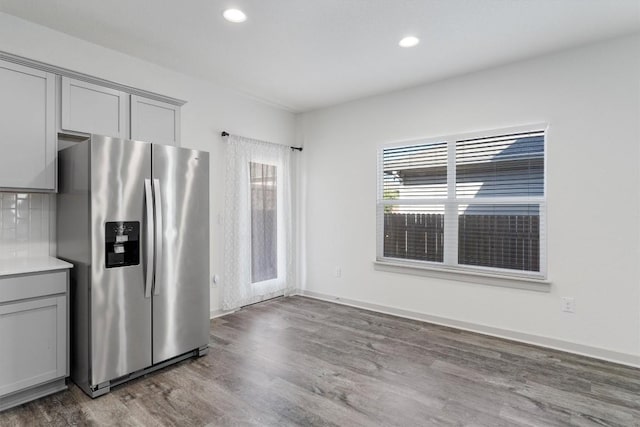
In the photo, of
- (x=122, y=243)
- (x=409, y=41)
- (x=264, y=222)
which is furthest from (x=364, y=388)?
(x=409, y=41)

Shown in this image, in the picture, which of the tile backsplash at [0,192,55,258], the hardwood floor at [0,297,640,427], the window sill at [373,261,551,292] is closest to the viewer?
the hardwood floor at [0,297,640,427]

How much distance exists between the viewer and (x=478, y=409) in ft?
7.35

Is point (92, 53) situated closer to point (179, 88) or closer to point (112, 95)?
point (112, 95)

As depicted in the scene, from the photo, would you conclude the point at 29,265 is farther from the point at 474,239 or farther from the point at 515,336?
the point at 515,336

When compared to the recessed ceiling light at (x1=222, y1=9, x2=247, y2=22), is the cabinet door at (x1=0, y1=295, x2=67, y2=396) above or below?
below

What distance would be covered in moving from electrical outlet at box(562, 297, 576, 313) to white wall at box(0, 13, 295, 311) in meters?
3.51

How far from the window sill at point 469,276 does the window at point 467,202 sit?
0.06 m

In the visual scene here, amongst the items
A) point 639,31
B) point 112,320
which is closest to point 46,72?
point 112,320

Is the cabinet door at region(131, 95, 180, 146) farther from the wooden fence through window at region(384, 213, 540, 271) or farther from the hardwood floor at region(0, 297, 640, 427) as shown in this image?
the wooden fence through window at region(384, 213, 540, 271)

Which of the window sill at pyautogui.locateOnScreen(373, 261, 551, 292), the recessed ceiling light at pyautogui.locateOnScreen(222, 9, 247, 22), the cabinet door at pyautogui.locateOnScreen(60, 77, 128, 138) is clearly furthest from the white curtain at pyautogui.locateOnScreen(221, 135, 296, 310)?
the recessed ceiling light at pyautogui.locateOnScreen(222, 9, 247, 22)

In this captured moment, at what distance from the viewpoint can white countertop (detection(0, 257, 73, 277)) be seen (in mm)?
2188

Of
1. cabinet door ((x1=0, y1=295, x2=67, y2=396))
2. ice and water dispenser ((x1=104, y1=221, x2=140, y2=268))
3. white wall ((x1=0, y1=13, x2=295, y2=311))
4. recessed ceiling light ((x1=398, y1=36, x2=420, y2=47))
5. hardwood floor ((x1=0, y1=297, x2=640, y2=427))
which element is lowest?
hardwood floor ((x1=0, y1=297, x2=640, y2=427))

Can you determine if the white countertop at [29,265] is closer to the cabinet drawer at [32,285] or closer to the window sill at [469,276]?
the cabinet drawer at [32,285]

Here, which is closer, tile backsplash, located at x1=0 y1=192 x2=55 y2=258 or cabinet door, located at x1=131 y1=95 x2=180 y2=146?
tile backsplash, located at x1=0 y1=192 x2=55 y2=258
